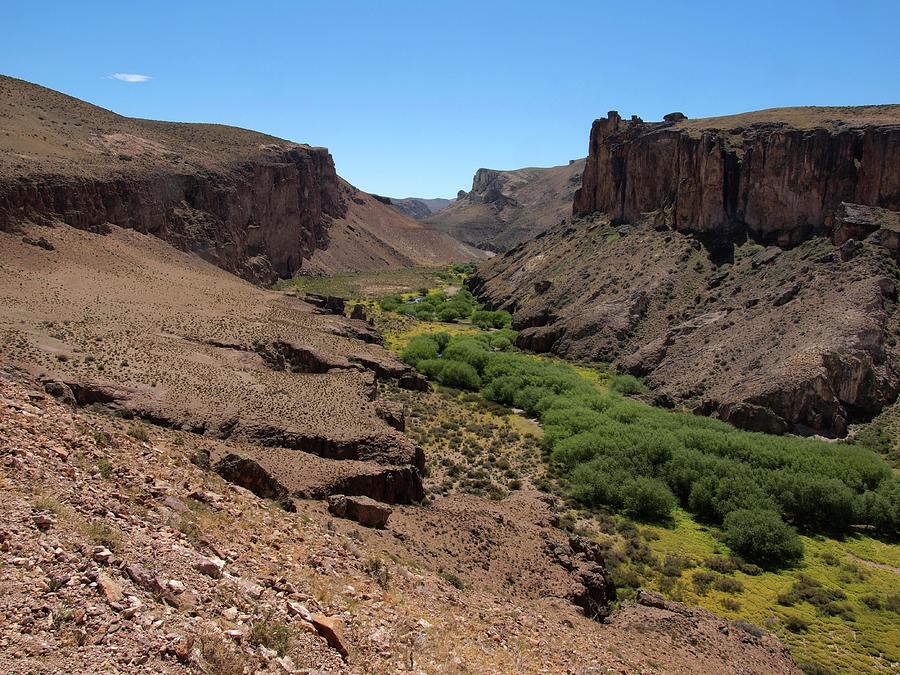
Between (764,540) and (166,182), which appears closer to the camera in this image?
(764,540)

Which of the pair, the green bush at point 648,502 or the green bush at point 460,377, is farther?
the green bush at point 460,377

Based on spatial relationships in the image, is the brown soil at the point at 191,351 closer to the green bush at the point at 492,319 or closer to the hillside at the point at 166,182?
the hillside at the point at 166,182

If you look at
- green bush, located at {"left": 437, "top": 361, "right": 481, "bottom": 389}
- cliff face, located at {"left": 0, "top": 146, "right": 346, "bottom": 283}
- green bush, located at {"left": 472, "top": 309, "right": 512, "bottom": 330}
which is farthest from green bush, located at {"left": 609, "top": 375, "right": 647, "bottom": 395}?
cliff face, located at {"left": 0, "top": 146, "right": 346, "bottom": 283}

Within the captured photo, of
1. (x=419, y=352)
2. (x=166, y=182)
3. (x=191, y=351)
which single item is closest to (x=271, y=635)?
(x=191, y=351)

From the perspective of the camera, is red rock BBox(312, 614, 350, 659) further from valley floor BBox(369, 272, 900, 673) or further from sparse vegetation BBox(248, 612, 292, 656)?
valley floor BBox(369, 272, 900, 673)

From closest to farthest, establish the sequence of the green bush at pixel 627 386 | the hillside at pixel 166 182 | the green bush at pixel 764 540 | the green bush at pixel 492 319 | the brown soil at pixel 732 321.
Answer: the green bush at pixel 764 540 → the brown soil at pixel 732 321 → the green bush at pixel 627 386 → the hillside at pixel 166 182 → the green bush at pixel 492 319

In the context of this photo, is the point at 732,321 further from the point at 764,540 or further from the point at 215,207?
the point at 215,207

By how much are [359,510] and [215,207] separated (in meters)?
59.2

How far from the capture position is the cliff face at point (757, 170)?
53.8 meters

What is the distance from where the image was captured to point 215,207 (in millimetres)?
71750

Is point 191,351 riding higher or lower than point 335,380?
higher

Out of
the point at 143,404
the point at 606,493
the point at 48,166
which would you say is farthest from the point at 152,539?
the point at 48,166

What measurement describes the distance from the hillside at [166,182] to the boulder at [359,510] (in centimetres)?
3837

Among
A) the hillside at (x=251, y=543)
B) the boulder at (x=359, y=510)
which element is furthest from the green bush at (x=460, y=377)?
the boulder at (x=359, y=510)
